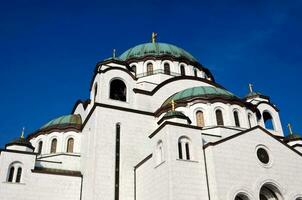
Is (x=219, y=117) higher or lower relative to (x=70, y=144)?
higher

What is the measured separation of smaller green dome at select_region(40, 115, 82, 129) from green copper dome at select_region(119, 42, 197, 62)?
8.39 metres

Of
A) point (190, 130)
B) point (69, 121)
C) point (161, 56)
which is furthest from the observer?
point (161, 56)

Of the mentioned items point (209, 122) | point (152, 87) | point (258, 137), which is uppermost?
point (152, 87)

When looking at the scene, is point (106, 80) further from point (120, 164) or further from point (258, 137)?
point (258, 137)

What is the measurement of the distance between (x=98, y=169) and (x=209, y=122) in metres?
7.77

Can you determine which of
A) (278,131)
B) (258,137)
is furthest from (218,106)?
(278,131)

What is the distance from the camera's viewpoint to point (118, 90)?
83.9 feet

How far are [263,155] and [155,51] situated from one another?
654 inches

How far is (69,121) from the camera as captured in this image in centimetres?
2703

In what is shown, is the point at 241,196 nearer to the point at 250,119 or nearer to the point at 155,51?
the point at 250,119

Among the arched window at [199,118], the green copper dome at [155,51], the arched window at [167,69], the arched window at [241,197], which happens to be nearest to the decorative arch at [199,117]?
the arched window at [199,118]

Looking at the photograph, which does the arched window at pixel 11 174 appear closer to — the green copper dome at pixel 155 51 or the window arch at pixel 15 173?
the window arch at pixel 15 173

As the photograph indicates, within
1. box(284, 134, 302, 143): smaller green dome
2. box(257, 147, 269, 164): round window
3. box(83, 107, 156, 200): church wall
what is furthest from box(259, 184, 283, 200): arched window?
box(284, 134, 302, 143): smaller green dome

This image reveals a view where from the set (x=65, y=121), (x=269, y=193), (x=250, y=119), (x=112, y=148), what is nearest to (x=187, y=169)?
(x=269, y=193)
